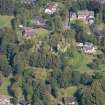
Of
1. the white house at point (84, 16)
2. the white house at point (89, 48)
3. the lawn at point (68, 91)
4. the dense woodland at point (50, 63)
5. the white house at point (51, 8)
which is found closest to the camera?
the dense woodland at point (50, 63)

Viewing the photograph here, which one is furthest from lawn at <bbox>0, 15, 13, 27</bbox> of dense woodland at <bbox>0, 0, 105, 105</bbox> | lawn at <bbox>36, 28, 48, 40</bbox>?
lawn at <bbox>36, 28, 48, 40</bbox>

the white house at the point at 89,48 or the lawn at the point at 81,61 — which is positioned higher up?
the white house at the point at 89,48

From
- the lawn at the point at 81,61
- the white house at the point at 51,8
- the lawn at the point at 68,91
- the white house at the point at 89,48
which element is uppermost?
the white house at the point at 51,8

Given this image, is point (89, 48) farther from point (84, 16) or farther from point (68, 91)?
point (84, 16)

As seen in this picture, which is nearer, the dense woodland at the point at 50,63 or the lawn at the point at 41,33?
the dense woodland at the point at 50,63

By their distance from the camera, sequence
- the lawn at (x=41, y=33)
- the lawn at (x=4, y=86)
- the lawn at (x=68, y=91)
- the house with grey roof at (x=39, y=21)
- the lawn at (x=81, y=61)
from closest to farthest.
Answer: the lawn at (x=68, y=91), the lawn at (x=4, y=86), the lawn at (x=81, y=61), the lawn at (x=41, y=33), the house with grey roof at (x=39, y=21)

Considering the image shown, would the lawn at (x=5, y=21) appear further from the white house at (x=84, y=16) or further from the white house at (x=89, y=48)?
the white house at (x=89, y=48)

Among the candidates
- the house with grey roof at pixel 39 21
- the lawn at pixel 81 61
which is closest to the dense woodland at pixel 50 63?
the lawn at pixel 81 61

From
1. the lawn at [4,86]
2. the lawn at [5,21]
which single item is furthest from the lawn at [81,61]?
the lawn at [5,21]

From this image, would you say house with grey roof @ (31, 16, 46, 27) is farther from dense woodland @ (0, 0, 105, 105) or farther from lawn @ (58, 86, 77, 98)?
lawn @ (58, 86, 77, 98)
